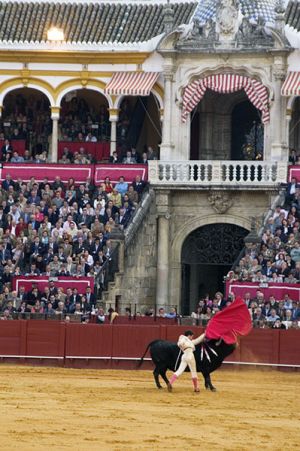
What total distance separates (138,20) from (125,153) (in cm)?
412

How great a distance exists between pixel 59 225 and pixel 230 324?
14.4 metres

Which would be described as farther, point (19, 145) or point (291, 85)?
point (19, 145)

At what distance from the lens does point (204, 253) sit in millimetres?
54812

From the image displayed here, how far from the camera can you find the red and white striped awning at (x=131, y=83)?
56.2 m

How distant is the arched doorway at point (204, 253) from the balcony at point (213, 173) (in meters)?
1.29

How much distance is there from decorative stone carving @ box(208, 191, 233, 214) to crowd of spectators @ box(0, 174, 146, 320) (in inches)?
76.8

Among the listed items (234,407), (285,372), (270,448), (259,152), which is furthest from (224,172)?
(270,448)

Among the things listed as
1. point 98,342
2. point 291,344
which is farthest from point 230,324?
point 98,342

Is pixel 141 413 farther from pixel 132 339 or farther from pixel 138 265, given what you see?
pixel 138 265

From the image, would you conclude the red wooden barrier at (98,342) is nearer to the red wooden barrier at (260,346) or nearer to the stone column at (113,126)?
the red wooden barrier at (260,346)

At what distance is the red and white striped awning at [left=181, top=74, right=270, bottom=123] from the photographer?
55.0 m

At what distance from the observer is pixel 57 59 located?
5778cm

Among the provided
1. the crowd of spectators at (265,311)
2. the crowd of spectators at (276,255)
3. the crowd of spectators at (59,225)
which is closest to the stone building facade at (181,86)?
the crowd of spectators at (59,225)

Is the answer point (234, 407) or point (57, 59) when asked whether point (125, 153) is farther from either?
point (234, 407)
